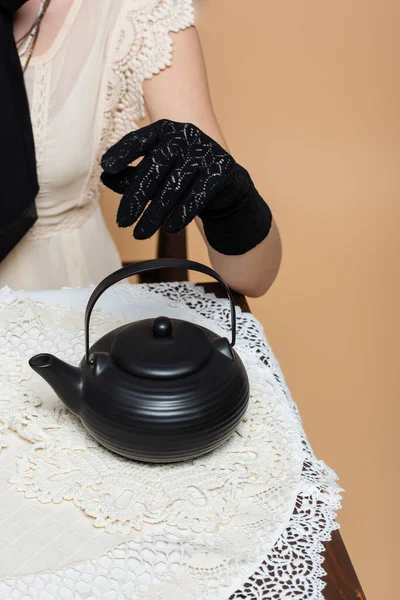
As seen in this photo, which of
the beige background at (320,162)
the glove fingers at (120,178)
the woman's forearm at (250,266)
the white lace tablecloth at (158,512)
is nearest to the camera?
the white lace tablecloth at (158,512)

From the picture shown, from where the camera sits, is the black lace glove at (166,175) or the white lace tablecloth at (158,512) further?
the black lace glove at (166,175)

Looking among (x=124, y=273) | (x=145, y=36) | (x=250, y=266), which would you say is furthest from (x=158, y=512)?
(x=145, y=36)

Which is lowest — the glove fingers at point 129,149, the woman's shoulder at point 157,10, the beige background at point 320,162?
the beige background at point 320,162

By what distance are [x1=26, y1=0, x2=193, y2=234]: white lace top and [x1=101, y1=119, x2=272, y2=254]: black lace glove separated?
0.40m

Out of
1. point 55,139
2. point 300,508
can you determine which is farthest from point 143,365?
point 55,139

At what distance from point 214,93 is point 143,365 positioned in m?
1.68

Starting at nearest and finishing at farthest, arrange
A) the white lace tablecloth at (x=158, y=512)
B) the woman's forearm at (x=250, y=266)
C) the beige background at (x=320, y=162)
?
the white lace tablecloth at (x=158, y=512)
the woman's forearm at (x=250, y=266)
the beige background at (x=320, y=162)

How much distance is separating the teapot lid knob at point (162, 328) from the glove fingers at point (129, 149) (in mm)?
171

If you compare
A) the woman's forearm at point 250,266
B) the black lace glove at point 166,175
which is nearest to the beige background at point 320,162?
the woman's forearm at point 250,266

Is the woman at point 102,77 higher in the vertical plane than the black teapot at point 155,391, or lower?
higher

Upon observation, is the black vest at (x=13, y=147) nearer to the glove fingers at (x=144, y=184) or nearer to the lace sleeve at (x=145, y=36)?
the lace sleeve at (x=145, y=36)

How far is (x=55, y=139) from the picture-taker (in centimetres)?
113

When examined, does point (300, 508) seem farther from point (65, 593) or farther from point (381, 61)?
point (381, 61)

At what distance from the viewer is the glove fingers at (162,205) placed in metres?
0.71
